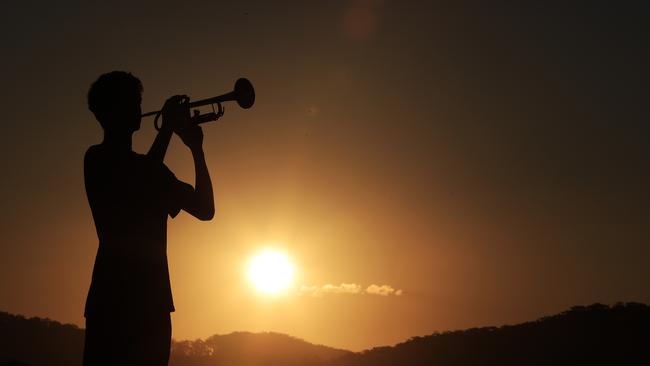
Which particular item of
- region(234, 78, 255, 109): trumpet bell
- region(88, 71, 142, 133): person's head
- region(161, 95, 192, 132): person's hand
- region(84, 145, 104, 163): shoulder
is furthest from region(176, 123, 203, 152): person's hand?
region(234, 78, 255, 109): trumpet bell

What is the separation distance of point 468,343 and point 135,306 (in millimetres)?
132491

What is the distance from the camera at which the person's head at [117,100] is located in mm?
4426

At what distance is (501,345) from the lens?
12456cm

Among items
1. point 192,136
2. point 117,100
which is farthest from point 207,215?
point 117,100

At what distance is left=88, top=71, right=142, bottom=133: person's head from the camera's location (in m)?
4.43

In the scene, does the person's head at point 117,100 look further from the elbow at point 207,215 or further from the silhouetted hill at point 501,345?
the silhouetted hill at point 501,345

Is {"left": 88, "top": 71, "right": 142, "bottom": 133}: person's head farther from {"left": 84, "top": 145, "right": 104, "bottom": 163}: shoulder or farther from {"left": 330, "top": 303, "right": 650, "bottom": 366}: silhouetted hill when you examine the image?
{"left": 330, "top": 303, "right": 650, "bottom": 366}: silhouetted hill

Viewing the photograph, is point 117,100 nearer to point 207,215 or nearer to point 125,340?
point 207,215


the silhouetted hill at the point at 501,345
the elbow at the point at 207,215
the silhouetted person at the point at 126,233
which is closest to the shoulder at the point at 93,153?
the silhouetted person at the point at 126,233

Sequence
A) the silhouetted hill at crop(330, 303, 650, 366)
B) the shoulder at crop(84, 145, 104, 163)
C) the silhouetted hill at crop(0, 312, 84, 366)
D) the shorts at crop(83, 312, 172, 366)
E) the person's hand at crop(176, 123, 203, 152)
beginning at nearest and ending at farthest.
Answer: the shorts at crop(83, 312, 172, 366), the shoulder at crop(84, 145, 104, 163), the person's hand at crop(176, 123, 203, 152), the silhouetted hill at crop(330, 303, 650, 366), the silhouetted hill at crop(0, 312, 84, 366)

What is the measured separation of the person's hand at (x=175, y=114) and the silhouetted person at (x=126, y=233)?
0.10 metres

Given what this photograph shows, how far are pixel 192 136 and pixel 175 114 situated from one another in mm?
196

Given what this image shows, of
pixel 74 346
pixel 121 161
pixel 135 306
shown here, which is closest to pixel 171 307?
pixel 135 306

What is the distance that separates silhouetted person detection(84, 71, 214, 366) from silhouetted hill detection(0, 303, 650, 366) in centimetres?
11131
